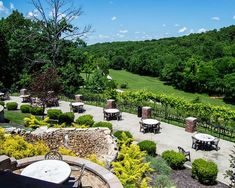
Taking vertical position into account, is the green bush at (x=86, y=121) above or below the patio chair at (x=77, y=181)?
below

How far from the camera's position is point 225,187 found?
13070 mm

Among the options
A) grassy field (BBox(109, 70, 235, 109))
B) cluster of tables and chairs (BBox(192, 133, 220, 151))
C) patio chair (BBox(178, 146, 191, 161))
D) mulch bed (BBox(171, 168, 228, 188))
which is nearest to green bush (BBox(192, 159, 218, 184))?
mulch bed (BBox(171, 168, 228, 188))

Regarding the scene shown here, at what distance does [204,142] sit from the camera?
17.1 m

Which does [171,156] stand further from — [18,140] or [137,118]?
[137,118]

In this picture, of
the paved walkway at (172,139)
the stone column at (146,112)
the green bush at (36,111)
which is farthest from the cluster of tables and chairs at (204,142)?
the green bush at (36,111)

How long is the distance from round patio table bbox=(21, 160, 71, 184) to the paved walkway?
866 cm

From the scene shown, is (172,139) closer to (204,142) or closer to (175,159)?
(204,142)

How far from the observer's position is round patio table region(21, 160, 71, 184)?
7.45 meters

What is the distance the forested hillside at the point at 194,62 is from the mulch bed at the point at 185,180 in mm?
39750

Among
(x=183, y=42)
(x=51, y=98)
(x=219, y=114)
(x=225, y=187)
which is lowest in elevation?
(x=225, y=187)

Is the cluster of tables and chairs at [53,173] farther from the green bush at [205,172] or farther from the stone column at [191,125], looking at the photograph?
the stone column at [191,125]

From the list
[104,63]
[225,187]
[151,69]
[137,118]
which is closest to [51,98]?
[137,118]

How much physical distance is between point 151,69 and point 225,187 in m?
65.6

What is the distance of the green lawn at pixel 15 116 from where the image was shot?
802 inches
